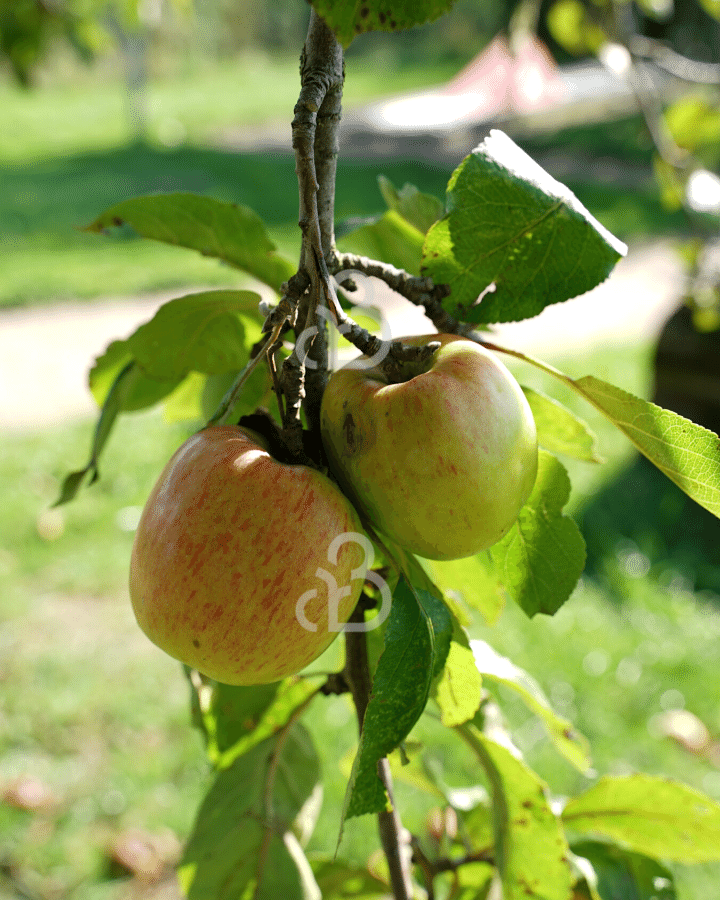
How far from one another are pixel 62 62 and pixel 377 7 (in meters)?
11.1

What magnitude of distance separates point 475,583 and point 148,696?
52.8 inches

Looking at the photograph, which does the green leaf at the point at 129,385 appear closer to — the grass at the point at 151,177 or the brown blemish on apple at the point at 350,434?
the brown blemish on apple at the point at 350,434

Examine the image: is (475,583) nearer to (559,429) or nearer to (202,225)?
(559,429)

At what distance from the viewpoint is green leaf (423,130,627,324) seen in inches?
18.8

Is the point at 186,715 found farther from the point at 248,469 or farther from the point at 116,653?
the point at 248,469

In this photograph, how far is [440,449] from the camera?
0.47 meters

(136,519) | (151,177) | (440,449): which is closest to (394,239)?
(440,449)

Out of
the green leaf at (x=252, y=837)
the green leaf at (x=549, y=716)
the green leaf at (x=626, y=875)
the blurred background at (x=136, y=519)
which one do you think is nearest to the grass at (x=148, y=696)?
the blurred background at (x=136, y=519)

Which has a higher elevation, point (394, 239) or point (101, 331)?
point (394, 239)

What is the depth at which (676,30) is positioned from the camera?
785 centimetres

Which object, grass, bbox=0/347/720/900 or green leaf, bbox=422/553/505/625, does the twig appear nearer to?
green leaf, bbox=422/553/505/625

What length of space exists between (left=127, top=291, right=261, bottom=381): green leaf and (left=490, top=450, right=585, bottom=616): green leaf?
23cm

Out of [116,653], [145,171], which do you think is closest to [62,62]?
[145,171]

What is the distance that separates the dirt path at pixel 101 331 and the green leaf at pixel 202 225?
2735 mm
